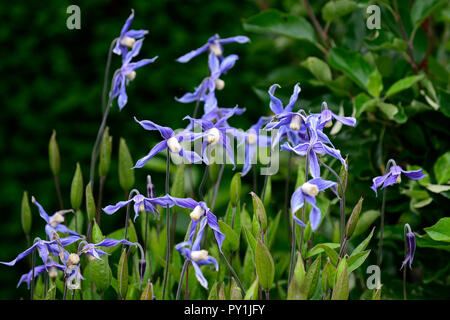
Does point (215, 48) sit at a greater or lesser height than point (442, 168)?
greater

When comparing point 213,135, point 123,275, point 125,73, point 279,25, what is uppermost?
point 279,25

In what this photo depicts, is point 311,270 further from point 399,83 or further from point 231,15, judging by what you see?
point 231,15

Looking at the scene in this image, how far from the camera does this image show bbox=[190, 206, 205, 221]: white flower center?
30.8 inches

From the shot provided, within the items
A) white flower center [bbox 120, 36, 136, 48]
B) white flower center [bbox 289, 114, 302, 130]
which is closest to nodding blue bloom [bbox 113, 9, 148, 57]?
white flower center [bbox 120, 36, 136, 48]

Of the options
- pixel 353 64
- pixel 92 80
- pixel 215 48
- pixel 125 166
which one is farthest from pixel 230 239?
pixel 92 80

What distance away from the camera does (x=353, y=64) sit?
125 cm

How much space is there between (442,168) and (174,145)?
0.58 metres

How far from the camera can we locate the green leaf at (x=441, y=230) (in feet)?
3.00

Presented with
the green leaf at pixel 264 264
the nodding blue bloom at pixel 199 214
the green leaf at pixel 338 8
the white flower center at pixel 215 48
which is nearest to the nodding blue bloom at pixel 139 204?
the nodding blue bloom at pixel 199 214

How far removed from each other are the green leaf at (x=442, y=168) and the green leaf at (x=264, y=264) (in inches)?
19.6

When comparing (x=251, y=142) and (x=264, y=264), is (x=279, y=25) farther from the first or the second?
(x=264, y=264)

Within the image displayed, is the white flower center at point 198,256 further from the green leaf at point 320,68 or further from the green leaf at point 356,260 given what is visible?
the green leaf at point 320,68

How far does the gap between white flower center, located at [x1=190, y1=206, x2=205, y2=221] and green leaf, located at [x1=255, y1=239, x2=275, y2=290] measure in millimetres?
90
